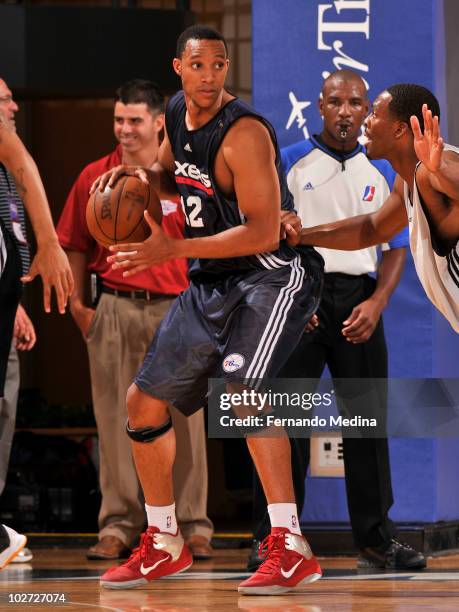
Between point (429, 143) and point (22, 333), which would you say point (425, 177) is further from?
point (22, 333)

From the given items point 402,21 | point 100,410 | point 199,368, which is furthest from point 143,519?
point 402,21

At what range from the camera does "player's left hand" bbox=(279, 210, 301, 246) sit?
4.86 m

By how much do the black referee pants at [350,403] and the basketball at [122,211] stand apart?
1.10 m

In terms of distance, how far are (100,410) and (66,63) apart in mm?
2501

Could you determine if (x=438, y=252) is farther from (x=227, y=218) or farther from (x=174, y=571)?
(x=174, y=571)

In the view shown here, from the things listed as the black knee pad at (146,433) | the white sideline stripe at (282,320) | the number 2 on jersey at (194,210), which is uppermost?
the number 2 on jersey at (194,210)

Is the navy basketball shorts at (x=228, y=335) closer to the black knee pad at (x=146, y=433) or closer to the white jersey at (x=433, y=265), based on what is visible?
the black knee pad at (x=146, y=433)

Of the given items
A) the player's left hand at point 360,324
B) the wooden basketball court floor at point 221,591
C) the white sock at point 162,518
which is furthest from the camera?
the player's left hand at point 360,324

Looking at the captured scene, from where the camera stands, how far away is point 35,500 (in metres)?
7.04

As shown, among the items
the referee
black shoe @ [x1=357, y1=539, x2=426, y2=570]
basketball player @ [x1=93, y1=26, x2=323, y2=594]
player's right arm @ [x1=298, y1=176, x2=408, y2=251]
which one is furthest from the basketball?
black shoe @ [x1=357, y1=539, x2=426, y2=570]

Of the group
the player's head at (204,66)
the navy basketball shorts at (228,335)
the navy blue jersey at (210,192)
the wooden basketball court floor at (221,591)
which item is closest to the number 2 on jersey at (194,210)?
the navy blue jersey at (210,192)

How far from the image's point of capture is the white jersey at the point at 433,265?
448cm

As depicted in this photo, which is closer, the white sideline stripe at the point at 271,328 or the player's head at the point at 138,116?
the white sideline stripe at the point at 271,328

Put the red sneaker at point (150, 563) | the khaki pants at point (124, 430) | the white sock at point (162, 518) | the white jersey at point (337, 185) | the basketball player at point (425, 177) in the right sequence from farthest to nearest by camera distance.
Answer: the khaki pants at point (124, 430), the white jersey at point (337, 185), the white sock at point (162, 518), the red sneaker at point (150, 563), the basketball player at point (425, 177)
